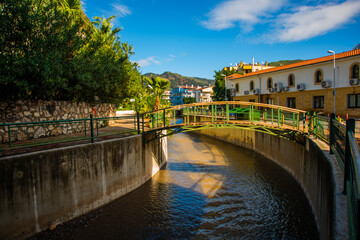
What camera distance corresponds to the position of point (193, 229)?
932 centimetres

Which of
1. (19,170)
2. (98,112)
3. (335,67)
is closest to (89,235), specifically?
(19,170)

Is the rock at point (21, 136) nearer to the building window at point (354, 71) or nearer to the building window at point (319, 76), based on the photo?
the building window at point (354, 71)

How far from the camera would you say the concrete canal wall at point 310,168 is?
18.8 feet

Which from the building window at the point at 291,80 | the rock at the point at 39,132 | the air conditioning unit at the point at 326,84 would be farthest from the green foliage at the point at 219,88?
the rock at the point at 39,132

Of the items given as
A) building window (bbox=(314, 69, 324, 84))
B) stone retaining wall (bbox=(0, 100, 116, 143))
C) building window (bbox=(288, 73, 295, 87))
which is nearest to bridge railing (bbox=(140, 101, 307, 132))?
stone retaining wall (bbox=(0, 100, 116, 143))

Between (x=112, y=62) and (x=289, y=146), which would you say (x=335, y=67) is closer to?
(x=289, y=146)

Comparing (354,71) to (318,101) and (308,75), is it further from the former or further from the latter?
(308,75)

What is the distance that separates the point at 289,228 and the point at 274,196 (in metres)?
3.00

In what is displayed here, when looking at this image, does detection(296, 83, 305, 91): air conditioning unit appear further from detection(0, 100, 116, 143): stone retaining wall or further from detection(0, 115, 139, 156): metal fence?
detection(0, 100, 116, 143): stone retaining wall

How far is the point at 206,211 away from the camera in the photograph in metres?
10.7

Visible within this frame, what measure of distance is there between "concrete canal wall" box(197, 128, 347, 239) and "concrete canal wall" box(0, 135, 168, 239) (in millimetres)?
8697

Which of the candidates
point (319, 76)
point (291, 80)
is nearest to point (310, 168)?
point (319, 76)

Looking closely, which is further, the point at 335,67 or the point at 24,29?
the point at 335,67

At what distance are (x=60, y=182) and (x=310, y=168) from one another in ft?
35.9
